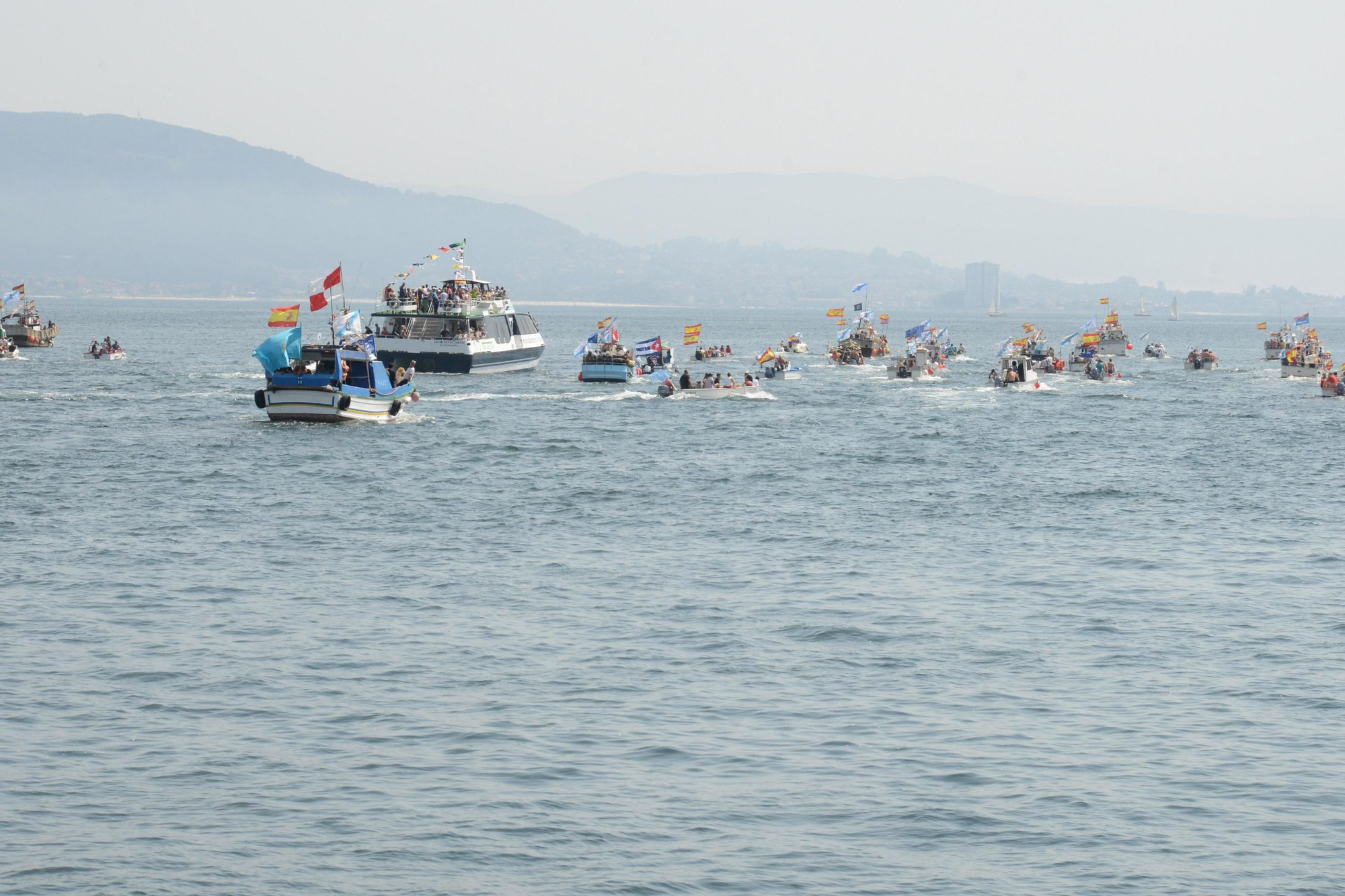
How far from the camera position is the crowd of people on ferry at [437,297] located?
111812mm

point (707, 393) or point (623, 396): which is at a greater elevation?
point (707, 393)

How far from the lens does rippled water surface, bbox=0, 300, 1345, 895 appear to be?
20016mm

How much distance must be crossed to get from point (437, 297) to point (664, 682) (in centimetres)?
8739

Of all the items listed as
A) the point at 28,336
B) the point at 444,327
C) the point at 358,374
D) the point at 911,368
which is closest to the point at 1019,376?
the point at 911,368

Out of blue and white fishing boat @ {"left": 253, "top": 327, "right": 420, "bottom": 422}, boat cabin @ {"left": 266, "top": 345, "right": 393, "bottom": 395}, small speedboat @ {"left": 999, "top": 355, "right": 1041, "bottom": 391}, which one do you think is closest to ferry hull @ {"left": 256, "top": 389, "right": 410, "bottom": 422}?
blue and white fishing boat @ {"left": 253, "top": 327, "right": 420, "bottom": 422}

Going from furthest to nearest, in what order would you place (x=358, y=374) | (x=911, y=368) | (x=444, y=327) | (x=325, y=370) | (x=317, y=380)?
(x=911, y=368) < (x=444, y=327) < (x=358, y=374) < (x=317, y=380) < (x=325, y=370)

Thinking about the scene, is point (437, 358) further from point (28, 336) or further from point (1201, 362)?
point (1201, 362)

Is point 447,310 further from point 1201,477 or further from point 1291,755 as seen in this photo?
point 1291,755

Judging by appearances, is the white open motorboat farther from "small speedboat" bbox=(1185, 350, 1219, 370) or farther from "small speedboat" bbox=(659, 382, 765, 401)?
"small speedboat" bbox=(1185, 350, 1219, 370)

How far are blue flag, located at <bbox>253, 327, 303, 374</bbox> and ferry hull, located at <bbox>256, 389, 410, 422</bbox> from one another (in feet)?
6.49

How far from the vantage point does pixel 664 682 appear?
90.9 ft

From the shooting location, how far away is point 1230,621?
1293 inches

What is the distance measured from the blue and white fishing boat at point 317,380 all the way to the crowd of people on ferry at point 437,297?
120ft

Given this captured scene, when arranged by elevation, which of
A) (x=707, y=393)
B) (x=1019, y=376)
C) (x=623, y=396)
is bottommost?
(x=623, y=396)
